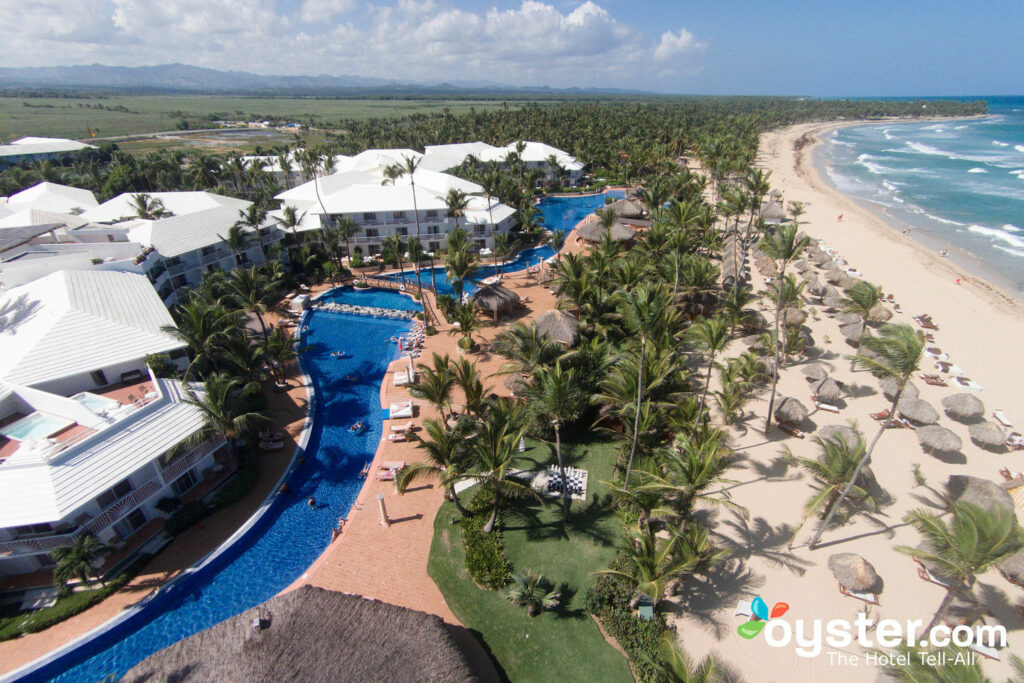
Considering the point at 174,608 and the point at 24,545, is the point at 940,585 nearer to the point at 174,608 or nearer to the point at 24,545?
the point at 174,608

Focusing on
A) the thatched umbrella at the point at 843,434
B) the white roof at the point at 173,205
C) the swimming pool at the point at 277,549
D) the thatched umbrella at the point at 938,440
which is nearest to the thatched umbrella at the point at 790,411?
the thatched umbrella at the point at 843,434

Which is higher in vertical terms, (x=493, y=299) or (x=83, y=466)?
(x=493, y=299)

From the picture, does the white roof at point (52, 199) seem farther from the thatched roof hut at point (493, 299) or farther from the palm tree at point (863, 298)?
the palm tree at point (863, 298)

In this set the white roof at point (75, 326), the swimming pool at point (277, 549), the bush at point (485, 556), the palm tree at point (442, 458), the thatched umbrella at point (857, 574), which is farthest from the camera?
the white roof at point (75, 326)

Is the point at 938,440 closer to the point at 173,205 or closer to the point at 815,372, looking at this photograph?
the point at 815,372

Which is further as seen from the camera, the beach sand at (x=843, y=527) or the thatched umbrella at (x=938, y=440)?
the thatched umbrella at (x=938, y=440)

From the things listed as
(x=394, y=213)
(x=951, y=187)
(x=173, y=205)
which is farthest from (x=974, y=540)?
(x=951, y=187)

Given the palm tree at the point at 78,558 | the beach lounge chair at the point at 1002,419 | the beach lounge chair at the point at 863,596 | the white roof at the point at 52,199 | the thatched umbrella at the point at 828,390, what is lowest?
the beach lounge chair at the point at 863,596
